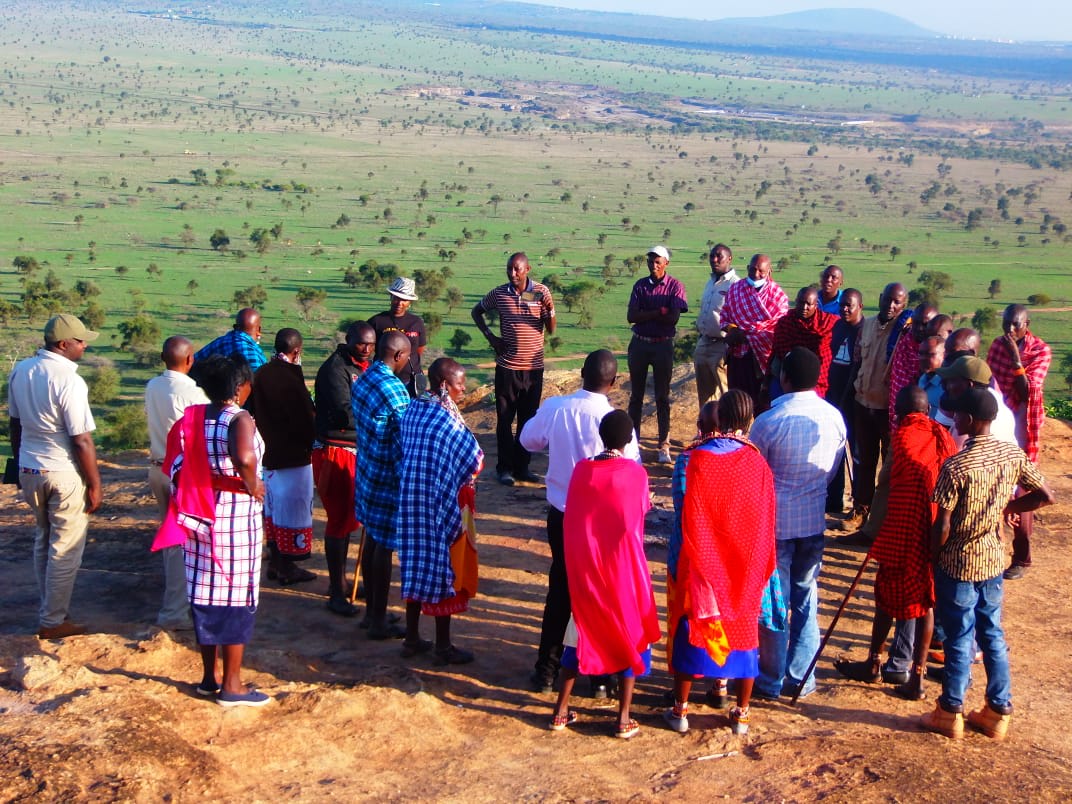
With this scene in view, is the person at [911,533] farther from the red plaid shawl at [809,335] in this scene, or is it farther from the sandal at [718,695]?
the red plaid shawl at [809,335]

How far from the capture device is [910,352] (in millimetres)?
7605

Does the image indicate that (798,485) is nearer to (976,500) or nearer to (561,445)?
(976,500)

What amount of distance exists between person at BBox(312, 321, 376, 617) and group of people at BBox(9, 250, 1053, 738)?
1cm

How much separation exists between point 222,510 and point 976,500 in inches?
129

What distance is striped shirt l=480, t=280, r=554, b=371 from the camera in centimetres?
890

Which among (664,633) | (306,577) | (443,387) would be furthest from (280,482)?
(664,633)

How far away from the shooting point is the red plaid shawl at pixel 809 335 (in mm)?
7996

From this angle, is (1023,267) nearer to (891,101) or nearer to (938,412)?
(938,412)

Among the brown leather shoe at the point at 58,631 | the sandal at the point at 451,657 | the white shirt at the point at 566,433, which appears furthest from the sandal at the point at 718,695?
the brown leather shoe at the point at 58,631

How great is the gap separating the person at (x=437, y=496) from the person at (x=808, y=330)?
3.02m

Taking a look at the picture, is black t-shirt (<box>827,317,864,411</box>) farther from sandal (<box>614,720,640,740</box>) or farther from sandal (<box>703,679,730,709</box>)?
sandal (<box>614,720,640,740</box>)

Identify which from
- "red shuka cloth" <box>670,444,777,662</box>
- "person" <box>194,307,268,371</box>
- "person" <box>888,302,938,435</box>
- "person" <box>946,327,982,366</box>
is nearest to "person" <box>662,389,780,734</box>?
"red shuka cloth" <box>670,444,777,662</box>

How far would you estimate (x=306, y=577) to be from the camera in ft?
23.7

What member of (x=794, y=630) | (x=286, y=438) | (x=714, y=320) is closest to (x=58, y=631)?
(x=286, y=438)
